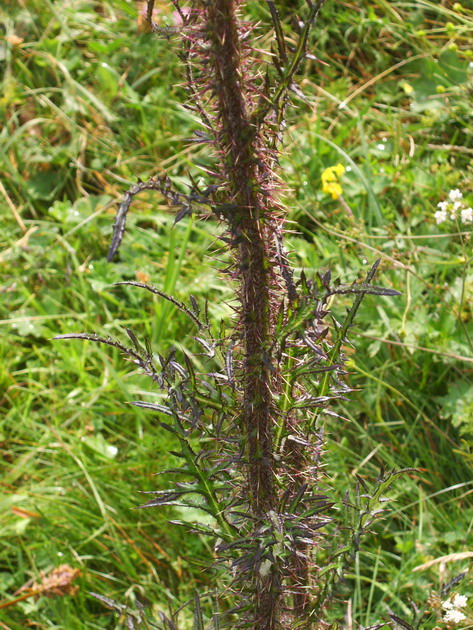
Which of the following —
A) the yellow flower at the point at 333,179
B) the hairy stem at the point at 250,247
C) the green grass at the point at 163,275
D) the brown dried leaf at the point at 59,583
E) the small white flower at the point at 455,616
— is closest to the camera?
the hairy stem at the point at 250,247

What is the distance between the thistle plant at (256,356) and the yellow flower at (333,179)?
1.42 metres

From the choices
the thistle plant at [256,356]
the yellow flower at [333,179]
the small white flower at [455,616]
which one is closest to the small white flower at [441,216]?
the yellow flower at [333,179]

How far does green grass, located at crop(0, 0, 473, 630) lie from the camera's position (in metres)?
2.30

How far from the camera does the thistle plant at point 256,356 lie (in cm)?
106

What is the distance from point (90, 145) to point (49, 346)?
116 centimetres

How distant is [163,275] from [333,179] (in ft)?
2.76

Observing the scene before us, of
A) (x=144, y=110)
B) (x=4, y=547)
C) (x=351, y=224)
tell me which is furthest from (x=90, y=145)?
(x=4, y=547)

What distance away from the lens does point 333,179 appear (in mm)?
2824

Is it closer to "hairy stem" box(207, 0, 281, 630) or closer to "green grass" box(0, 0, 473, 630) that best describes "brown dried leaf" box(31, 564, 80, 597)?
"green grass" box(0, 0, 473, 630)

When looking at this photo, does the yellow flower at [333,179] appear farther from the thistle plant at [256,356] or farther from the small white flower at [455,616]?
the small white flower at [455,616]

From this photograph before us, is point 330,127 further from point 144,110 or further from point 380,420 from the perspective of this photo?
point 380,420

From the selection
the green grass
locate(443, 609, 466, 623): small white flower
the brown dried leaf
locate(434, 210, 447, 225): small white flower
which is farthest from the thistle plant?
locate(434, 210, 447, 225): small white flower

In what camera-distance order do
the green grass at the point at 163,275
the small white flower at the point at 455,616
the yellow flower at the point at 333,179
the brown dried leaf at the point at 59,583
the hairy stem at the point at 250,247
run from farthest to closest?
1. the yellow flower at the point at 333,179
2. the green grass at the point at 163,275
3. the brown dried leaf at the point at 59,583
4. the small white flower at the point at 455,616
5. the hairy stem at the point at 250,247

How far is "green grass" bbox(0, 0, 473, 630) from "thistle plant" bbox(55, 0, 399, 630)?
448mm
